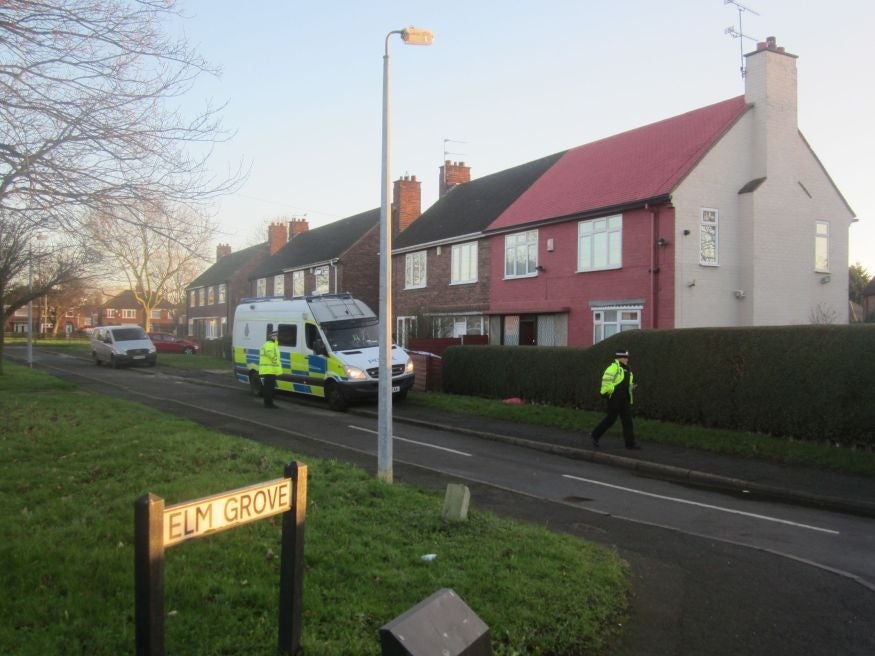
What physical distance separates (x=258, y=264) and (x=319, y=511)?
51061 mm

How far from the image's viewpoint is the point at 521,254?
2572 centimetres

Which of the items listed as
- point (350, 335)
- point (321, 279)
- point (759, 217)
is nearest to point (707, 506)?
point (350, 335)

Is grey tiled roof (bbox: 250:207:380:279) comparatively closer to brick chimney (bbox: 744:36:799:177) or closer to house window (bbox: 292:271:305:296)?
house window (bbox: 292:271:305:296)

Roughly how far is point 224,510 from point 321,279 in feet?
127

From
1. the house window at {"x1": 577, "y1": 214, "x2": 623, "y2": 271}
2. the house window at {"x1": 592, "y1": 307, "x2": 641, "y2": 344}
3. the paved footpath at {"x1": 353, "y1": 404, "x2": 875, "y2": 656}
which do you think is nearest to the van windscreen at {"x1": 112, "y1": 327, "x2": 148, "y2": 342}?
the house window at {"x1": 577, "y1": 214, "x2": 623, "y2": 271}

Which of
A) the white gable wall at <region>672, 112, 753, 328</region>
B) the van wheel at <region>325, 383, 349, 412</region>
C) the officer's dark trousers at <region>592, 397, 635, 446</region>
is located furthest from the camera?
the white gable wall at <region>672, 112, 753, 328</region>

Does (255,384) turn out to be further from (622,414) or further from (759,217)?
(759,217)

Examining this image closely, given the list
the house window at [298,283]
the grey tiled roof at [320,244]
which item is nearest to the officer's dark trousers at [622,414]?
the grey tiled roof at [320,244]

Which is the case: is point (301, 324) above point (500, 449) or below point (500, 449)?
above

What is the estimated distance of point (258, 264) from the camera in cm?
5566

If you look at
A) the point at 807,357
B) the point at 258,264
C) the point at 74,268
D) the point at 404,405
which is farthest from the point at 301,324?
the point at 258,264

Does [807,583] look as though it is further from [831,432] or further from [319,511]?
[831,432]

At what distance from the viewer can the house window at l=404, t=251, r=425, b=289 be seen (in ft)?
105

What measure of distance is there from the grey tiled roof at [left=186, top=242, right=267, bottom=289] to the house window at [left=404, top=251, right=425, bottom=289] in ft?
85.5
